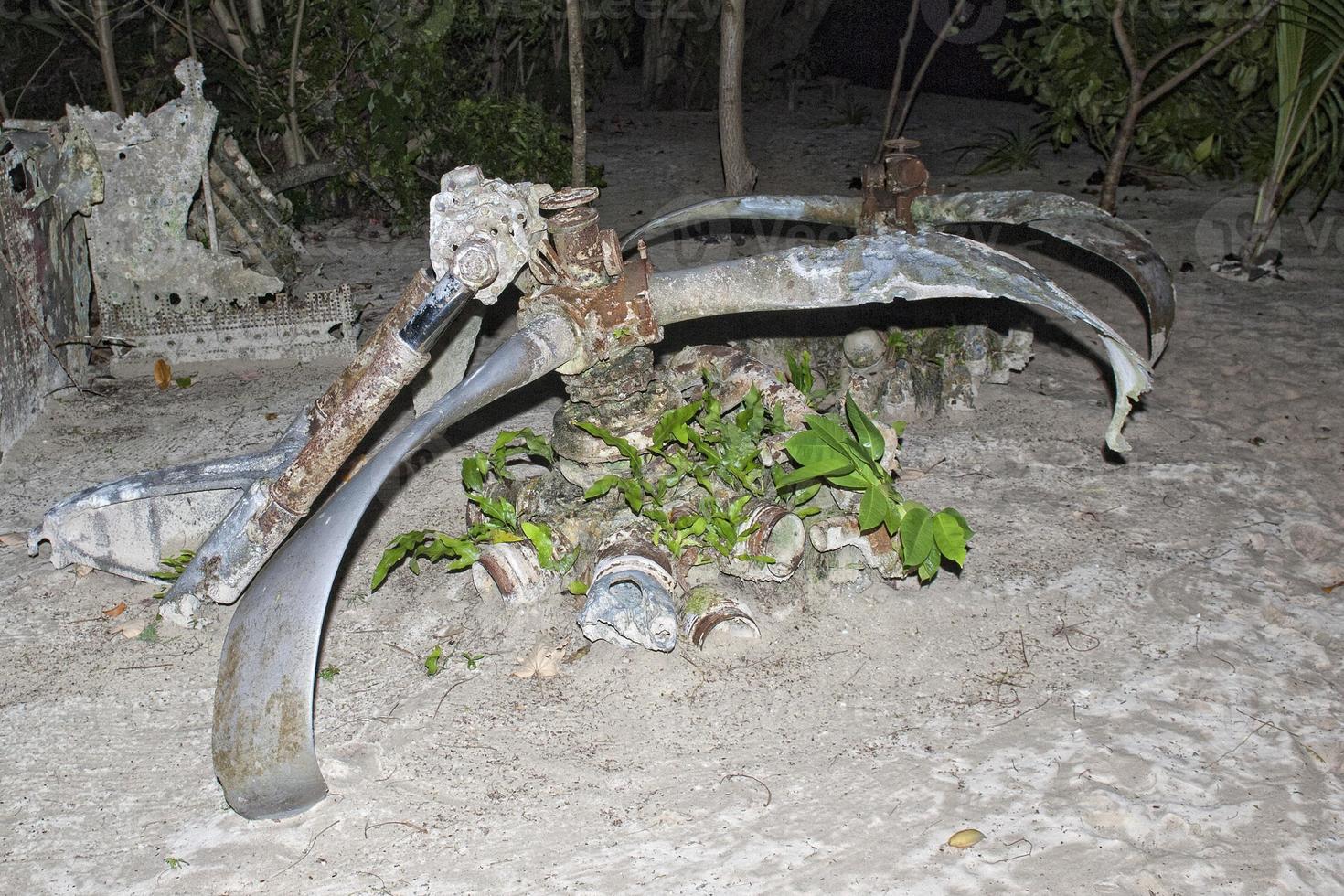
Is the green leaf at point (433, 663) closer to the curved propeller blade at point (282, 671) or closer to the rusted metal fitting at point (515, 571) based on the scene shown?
the rusted metal fitting at point (515, 571)

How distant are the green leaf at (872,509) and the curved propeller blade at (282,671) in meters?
1.17

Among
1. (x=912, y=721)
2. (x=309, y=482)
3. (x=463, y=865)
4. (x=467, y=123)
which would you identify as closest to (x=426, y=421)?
(x=309, y=482)

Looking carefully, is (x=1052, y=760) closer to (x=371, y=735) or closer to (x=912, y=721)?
(x=912, y=721)

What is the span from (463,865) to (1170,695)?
1709 mm

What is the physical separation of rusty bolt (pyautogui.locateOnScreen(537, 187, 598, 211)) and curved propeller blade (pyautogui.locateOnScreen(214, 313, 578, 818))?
79 centimetres

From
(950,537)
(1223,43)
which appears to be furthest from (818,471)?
(1223,43)

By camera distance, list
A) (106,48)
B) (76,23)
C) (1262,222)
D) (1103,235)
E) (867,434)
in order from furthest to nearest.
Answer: (76,23)
(106,48)
(1262,222)
(1103,235)
(867,434)

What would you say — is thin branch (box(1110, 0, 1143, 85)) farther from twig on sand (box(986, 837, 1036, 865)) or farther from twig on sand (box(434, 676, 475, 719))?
twig on sand (box(434, 676, 475, 719))

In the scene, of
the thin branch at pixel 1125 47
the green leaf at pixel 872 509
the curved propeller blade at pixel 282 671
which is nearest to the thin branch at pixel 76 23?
the curved propeller blade at pixel 282 671

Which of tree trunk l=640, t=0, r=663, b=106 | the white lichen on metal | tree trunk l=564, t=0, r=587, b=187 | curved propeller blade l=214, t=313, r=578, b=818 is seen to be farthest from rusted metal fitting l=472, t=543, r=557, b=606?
tree trunk l=640, t=0, r=663, b=106

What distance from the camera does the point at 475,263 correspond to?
2.50m

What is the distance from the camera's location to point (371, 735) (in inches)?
98.7

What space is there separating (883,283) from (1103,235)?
1248mm

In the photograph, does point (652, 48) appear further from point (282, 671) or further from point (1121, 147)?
point (282, 671)
